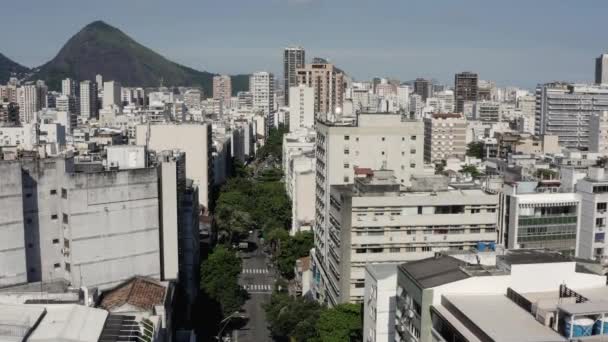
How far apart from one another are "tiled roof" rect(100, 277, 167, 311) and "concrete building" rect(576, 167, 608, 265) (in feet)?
82.1

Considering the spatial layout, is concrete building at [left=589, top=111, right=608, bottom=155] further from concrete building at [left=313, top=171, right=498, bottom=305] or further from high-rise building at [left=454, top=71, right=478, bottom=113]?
high-rise building at [left=454, top=71, right=478, bottom=113]

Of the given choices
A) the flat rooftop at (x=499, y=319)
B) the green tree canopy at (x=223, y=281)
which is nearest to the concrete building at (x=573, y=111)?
the green tree canopy at (x=223, y=281)

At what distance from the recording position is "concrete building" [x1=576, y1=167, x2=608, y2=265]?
4034 centimetres

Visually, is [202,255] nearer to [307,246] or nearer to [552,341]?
[307,246]

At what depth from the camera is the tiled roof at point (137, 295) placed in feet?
99.5

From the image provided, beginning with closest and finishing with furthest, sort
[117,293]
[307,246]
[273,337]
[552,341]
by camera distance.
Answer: [552,341] < [117,293] < [273,337] < [307,246]

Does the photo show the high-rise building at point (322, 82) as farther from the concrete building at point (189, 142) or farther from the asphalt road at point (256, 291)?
the asphalt road at point (256, 291)

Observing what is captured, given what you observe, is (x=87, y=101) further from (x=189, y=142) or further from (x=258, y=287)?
(x=258, y=287)

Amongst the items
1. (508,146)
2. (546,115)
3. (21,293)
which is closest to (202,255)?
(21,293)

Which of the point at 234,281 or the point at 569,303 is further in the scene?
the point at 234,281

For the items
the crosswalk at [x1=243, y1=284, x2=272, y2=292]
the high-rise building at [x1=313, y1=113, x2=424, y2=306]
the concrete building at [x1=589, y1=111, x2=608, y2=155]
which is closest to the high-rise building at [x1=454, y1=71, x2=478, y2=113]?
the concrete building at [x1=589, y1=111, x2=608, y2=155]

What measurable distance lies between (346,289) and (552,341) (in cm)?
2002

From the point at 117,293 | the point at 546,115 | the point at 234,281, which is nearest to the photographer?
the point at 117,293

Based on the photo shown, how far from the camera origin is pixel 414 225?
37438 millimetres
